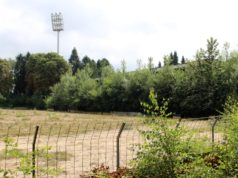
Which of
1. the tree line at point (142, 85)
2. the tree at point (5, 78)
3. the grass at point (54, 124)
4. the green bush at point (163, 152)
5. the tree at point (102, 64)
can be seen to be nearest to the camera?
the green bush at point (163, 152)

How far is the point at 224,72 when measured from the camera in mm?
35438

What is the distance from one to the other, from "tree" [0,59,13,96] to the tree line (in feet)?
13.7

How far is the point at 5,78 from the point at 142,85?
42727mm

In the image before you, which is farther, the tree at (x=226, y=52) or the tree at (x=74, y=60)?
the tree at (x=74, y=60)

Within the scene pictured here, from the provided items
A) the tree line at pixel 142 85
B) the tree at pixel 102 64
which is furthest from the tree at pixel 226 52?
the tree at pixel 102 64

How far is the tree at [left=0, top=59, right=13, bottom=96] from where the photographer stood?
249 ft

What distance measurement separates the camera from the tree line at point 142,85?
35.4m

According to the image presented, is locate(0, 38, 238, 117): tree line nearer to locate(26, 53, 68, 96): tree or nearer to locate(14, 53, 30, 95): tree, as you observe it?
locate(26, 53, 68, 96): tree

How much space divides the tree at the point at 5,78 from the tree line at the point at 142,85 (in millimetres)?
4181

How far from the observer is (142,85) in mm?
42656

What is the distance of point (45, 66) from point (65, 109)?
17.9 m

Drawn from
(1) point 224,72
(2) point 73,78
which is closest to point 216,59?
(1) point 224,72

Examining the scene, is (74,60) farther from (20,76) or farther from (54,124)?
(54,124)

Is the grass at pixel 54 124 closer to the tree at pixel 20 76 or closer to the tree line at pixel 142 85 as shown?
the tree line at pixel 142 85
